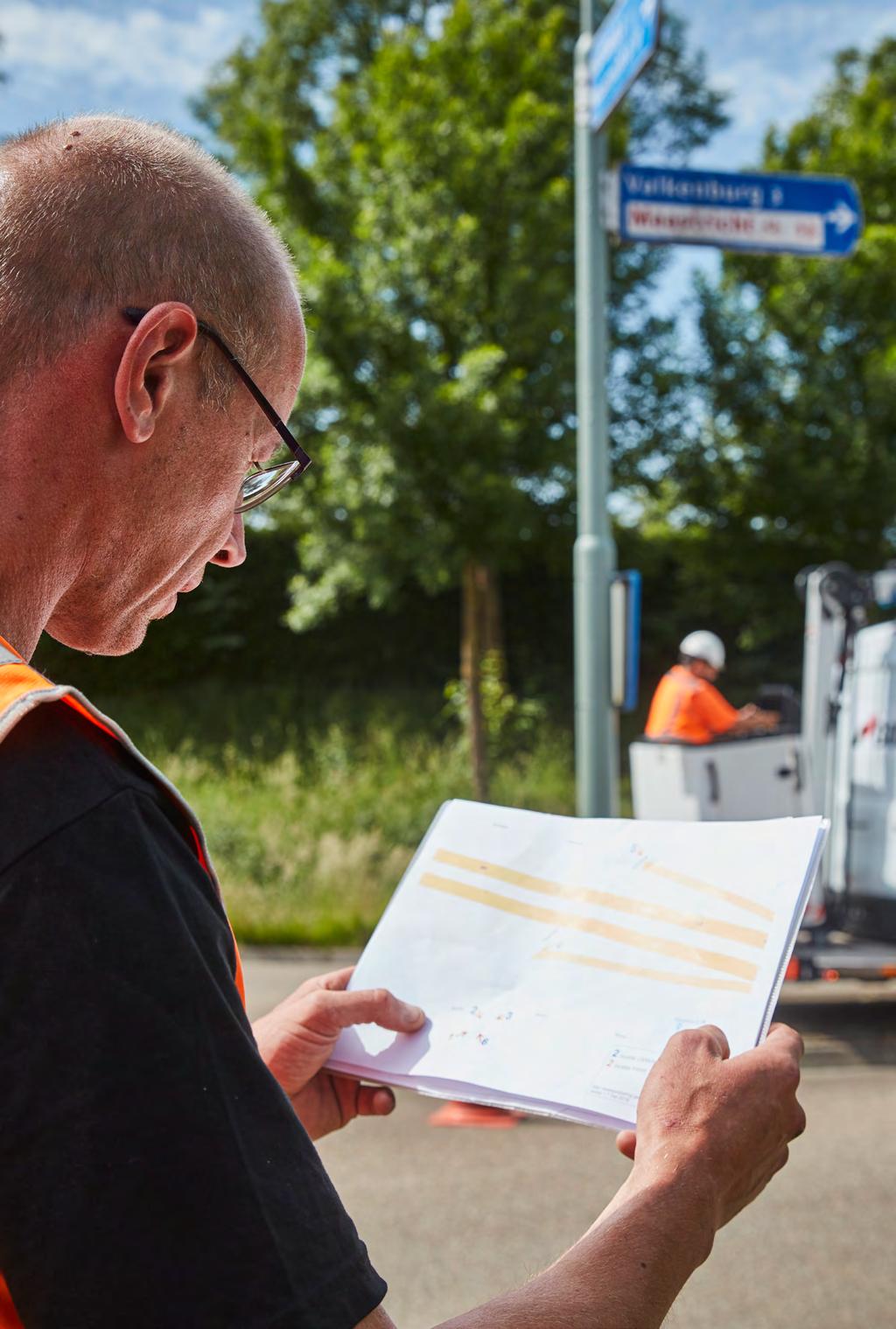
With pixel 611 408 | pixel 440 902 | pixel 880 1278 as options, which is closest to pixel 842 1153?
pixel 880 1278

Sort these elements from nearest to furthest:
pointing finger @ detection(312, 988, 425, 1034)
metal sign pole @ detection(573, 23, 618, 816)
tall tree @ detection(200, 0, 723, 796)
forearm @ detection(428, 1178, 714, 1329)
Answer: forearm @ detection(428, 1178, 714, 1329) < pointing finger @ detection(312, 988, 425, 1034) < metal sign pole @ detection(573, 23, 618, 816) < tall tree @ detection(200, 0, 723, 796)

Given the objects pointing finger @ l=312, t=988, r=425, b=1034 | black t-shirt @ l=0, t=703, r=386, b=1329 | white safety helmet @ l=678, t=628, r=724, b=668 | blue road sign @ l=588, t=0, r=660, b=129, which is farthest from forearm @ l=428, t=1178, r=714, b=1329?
white safety helmet @ l=678, t=628, r=724, b=668

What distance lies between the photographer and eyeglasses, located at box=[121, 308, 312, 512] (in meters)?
0.90

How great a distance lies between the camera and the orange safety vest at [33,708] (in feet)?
2.28

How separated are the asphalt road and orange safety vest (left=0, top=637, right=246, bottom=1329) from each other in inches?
111

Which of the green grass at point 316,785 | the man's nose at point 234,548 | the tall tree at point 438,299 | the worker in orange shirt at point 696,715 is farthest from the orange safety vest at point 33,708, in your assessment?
the tall tree at point 438,299

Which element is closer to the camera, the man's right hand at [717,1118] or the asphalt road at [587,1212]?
the man's right hand at [717,1118]

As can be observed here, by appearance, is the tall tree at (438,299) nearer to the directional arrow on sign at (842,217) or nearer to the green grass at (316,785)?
the green grass at (316,785)

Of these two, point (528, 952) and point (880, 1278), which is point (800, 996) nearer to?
point (880, 1278)

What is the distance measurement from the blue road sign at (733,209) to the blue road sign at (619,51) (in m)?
0.38

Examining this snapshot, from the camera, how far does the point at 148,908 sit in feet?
2.23

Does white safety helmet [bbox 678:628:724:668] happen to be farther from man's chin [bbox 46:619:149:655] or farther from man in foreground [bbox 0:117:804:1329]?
man's chin [bbox 46:619:149:655]

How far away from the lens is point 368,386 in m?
12.8

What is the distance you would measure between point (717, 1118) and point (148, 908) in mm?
578
